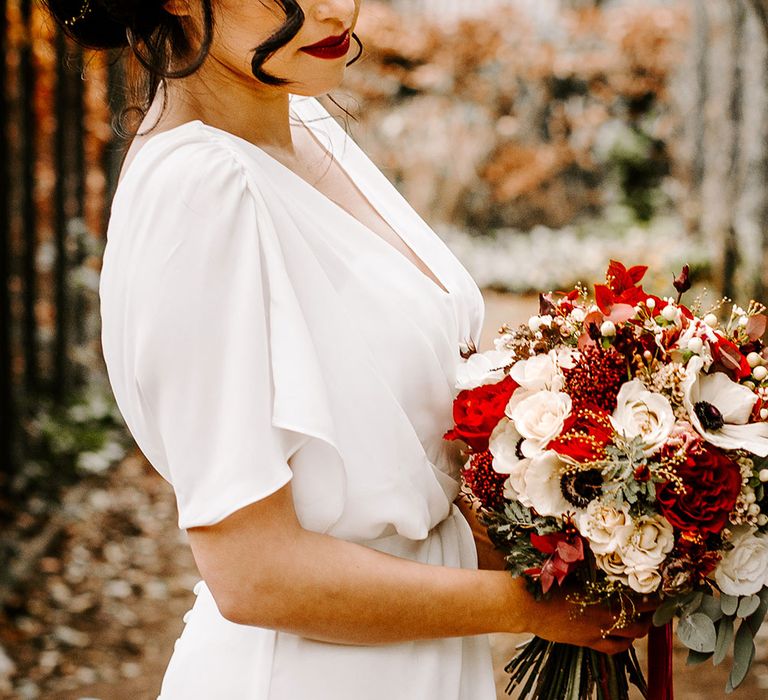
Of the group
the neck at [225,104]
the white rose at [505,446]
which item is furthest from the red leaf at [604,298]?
the neck at [225,104]

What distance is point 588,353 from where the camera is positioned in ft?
4.90

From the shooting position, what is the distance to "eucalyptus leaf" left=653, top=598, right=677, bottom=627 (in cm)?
149

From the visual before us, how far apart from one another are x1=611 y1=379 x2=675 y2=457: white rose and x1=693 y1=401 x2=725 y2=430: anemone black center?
5 centimetres

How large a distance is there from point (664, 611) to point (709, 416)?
0.28 metres

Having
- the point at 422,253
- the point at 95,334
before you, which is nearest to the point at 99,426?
the point at 95,334

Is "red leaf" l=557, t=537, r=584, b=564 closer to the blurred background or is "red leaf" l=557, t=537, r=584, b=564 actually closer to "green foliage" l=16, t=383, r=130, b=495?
the blurred background

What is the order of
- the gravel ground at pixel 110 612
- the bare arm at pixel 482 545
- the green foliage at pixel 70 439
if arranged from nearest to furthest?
1. the bare arm at pixel 482 545
2. the gravel ground at pixel 110 612
3. the green foliage at pixel 70 439

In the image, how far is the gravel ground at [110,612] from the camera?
4.32 metres

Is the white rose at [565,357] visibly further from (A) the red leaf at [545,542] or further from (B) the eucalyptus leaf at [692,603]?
(B) the eucalyptus leaf at [692,603]

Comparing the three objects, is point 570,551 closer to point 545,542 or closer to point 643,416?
point 545,542

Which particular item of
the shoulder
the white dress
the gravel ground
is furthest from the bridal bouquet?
the gravel ground

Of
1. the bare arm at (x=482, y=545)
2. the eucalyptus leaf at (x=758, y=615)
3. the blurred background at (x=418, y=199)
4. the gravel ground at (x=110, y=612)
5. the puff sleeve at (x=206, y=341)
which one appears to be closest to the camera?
the puff sleeve at (x=206, y=341)

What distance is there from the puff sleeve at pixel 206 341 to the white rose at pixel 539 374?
0.38 m

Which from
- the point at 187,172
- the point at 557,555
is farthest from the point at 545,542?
the point at 187,172
